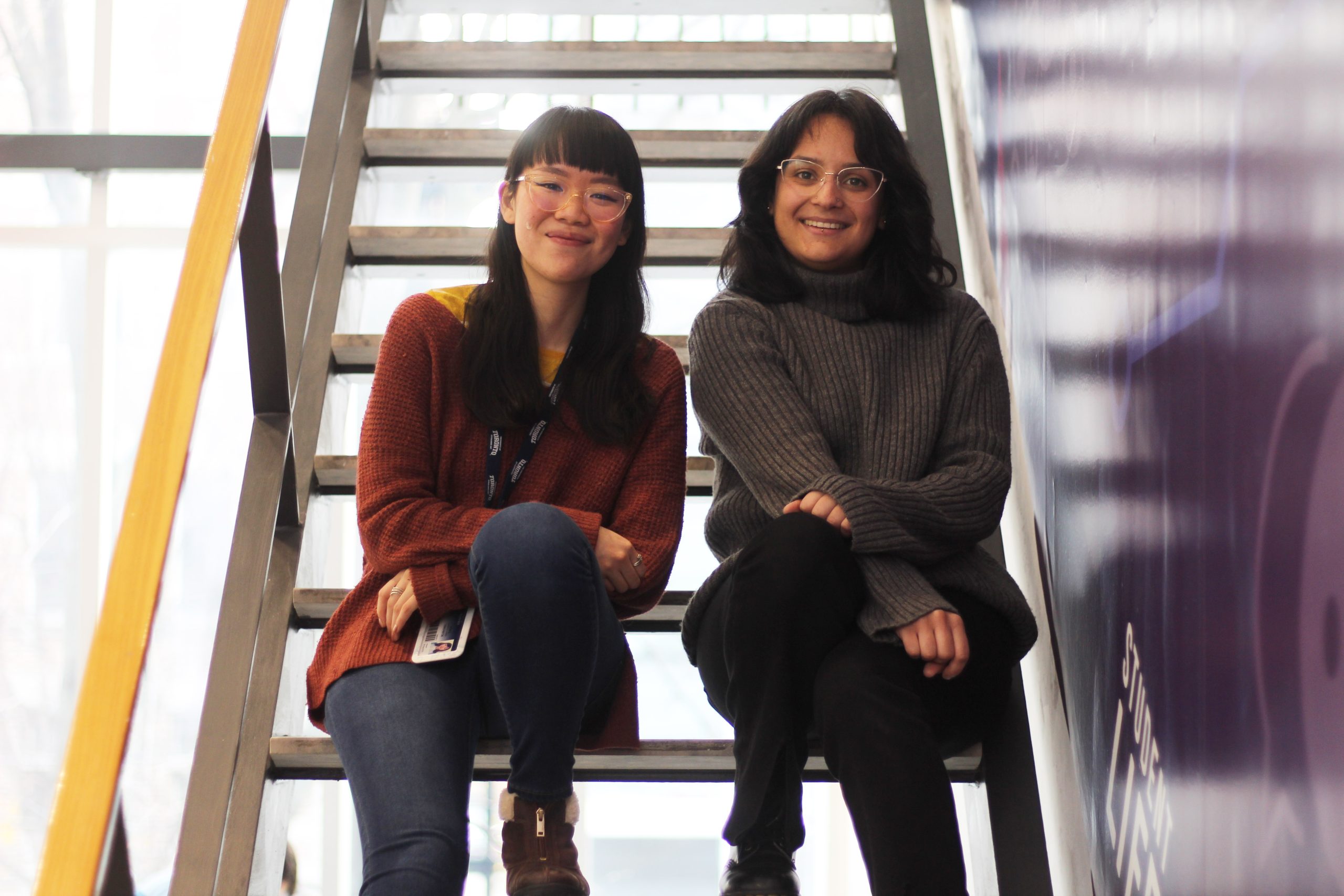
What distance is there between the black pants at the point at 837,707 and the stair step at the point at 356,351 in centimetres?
73

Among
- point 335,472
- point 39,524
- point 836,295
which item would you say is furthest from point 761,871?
point 39,524

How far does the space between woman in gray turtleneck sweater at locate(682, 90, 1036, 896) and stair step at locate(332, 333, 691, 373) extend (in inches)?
16.7

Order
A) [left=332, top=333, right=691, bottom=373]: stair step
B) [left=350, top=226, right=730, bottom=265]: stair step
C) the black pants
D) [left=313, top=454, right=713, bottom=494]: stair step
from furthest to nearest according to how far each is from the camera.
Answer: [left=350, top=226, right=730, bottom=265]: stair step, [left=332, top=333, right=691, bottom=373]: stair step, [left=313, top=454, right=713, bottom=494]: stair step, the black pants

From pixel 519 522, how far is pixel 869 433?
1.57 ft

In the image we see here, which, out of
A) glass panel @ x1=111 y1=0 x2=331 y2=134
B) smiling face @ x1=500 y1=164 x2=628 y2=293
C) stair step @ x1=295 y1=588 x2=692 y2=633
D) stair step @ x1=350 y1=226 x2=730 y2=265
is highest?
glass panel @ x1=111 y1=0 x2=331 y2=134

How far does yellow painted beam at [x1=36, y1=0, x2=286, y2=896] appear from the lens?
102 centimetres

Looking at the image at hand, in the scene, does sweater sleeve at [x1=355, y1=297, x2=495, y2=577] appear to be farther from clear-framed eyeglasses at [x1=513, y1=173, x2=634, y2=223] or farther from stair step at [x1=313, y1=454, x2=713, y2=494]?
stair step at [x1=313, y1=454, x2=713, y2=494]

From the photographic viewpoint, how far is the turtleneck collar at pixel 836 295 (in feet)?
6.05

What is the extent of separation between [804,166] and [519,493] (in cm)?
58

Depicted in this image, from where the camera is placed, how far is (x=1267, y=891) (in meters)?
1.09

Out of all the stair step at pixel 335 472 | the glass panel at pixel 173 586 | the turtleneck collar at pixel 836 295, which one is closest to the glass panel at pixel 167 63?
the glass panel at pixel 173 586

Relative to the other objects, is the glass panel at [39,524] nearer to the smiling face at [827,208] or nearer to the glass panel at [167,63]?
the glass panel at [167,63]

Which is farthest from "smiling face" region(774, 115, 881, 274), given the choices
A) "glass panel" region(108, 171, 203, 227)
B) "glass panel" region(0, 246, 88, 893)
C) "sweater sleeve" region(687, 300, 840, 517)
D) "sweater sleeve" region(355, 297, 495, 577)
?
"glass panel" region(0, 246, 88, 893)

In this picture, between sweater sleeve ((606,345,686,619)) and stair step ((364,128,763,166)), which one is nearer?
sweater sleeve ((606,345,686,619))
